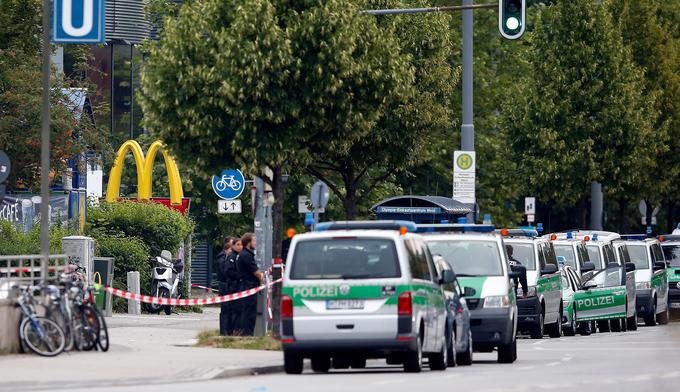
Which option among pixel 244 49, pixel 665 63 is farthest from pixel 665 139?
pixel 244 49

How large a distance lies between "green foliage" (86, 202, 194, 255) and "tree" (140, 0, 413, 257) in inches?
434

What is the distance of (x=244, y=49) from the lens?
28.0 m

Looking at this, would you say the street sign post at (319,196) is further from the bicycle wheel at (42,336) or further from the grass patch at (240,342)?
the bicycle wheel at (42,336)

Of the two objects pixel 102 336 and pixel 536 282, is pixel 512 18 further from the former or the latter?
pixel 102 336

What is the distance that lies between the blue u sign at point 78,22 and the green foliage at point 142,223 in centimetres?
1525

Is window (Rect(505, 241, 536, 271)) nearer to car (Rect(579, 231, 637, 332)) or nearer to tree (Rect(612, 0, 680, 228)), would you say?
car (Rect(579, 231, 637, 332))

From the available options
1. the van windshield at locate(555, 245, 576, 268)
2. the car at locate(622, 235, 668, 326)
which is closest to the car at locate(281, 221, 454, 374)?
the van windshield at locate(555, 245, 576, 268)

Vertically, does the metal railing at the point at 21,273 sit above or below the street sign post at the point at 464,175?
below

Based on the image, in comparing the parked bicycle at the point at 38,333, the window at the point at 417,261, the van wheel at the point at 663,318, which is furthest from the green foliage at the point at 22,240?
→ the van wheel at the point at 663,318

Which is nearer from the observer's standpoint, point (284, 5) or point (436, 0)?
point (284, 5)

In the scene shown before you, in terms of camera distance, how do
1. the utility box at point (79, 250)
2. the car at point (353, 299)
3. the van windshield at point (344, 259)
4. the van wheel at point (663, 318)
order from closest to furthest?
the car at point (353, 299) < the van windshield at point (344, 259) < the utility box at point (79, 250) < the van wheel at point (663, 318)

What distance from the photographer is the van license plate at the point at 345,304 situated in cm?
2130

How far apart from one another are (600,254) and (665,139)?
65.6 feet

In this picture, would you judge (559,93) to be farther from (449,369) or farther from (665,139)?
(449,369)
